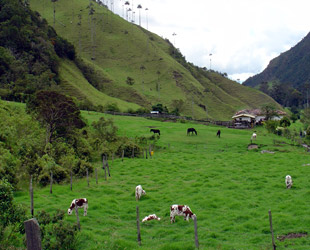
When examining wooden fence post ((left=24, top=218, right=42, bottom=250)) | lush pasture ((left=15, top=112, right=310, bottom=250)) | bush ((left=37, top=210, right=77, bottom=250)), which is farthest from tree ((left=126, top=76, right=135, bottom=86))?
wooden fence post ((left=24, top=218, right=42, bottom=250))

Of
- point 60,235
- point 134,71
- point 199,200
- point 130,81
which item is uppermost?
point 134,71

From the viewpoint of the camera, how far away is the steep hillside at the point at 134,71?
367 ft

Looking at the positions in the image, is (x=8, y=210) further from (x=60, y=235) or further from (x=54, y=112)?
(x=54, y=112)

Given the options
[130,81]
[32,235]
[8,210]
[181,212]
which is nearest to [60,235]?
[8,210]

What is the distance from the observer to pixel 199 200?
64.5ft

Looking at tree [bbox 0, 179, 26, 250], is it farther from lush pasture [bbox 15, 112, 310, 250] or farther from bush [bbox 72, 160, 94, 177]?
bush [bbox 72, 160, 94, 177]

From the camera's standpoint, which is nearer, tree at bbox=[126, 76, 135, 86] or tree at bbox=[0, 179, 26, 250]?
tree at bbox=[0, 179, 26, 250]

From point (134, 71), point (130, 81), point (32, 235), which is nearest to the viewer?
point (32, 235)

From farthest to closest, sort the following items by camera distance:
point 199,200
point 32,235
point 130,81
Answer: point 130,81, point 199,200, point 32,235

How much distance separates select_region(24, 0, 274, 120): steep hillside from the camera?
367 ft

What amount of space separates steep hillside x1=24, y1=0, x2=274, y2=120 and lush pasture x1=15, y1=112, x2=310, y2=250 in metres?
63.7

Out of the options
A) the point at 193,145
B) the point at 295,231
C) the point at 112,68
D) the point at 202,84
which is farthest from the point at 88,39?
the point at 295,231

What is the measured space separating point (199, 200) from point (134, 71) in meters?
117

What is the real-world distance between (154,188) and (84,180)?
23.1ft
